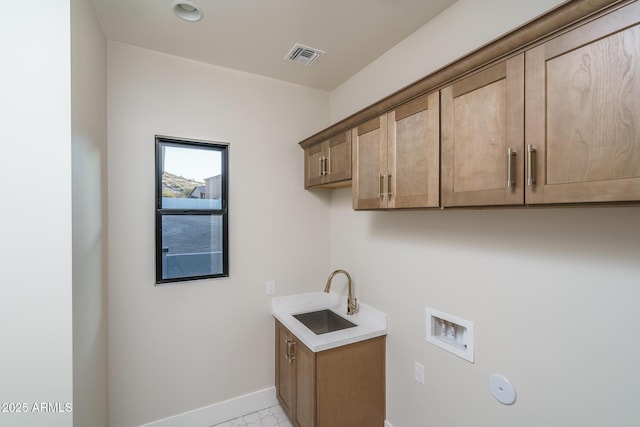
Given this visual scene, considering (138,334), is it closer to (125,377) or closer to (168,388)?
(125,377)

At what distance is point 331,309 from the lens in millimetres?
2689

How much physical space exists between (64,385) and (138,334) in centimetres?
96

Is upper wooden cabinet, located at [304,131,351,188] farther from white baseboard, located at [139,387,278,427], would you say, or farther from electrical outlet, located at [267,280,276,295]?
white baseboard, located at [139,387,278,427]

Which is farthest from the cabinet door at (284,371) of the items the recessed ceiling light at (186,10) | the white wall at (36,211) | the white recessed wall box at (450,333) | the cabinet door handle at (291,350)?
the recessed ceiling light at (186,10)

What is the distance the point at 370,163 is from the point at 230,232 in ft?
4.30

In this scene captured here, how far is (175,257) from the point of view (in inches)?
89.4

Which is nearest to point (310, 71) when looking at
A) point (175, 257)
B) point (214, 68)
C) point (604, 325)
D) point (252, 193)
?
point (214, 68)

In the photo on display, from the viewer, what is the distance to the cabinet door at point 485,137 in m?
1.10

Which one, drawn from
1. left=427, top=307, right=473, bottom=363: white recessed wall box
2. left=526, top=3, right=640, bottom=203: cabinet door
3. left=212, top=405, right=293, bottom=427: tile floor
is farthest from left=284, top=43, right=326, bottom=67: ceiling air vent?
left=212, top=405, right=293, bottom=427: tile floor

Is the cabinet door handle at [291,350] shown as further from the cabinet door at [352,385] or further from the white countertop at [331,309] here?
the cabinet door at [352,385]

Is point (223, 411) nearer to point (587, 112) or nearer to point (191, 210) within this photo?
point (191, 210)

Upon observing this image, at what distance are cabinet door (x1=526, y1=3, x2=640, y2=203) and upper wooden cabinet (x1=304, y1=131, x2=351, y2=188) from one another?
118cm

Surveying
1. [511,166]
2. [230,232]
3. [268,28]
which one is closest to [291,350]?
[230,232]

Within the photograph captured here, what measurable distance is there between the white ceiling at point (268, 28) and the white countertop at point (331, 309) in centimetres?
200
